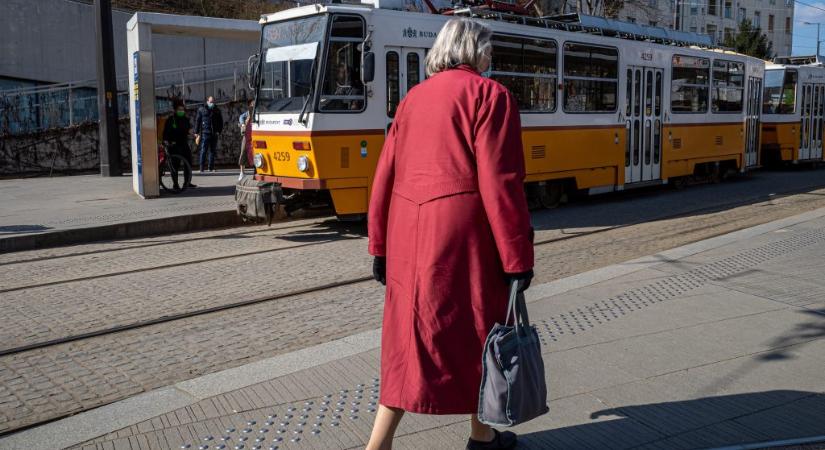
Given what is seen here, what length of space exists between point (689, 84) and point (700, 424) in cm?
1381

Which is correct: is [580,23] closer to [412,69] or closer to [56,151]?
[412,69]

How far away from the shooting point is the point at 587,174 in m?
14.3

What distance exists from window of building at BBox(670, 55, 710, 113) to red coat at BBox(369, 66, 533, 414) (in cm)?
1396

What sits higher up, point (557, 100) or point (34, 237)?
point (557, 100)

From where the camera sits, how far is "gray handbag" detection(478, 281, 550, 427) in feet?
10.4

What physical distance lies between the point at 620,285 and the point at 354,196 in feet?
14.4

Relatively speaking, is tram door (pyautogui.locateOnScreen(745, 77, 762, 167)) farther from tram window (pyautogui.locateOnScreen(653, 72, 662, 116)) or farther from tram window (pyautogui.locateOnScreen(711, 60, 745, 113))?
Result: tram window (pyautogui.locateOnScreen(653, 72, 662, 116))

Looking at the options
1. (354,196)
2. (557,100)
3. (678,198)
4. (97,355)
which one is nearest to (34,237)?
(354,196)

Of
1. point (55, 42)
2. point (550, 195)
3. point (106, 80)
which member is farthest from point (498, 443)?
point (55, 42)

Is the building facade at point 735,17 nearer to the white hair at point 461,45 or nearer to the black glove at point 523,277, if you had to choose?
the white hair at point 461,45

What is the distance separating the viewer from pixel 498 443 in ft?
12.3

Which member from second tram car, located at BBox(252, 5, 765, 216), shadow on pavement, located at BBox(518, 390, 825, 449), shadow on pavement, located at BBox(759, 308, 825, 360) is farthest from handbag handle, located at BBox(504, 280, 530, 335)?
second tram car, located at BBox(252, 5, 765, 216)

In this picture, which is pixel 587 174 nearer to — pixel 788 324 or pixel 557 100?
pixel 557 100

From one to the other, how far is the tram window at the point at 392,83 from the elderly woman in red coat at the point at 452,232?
7.53m
